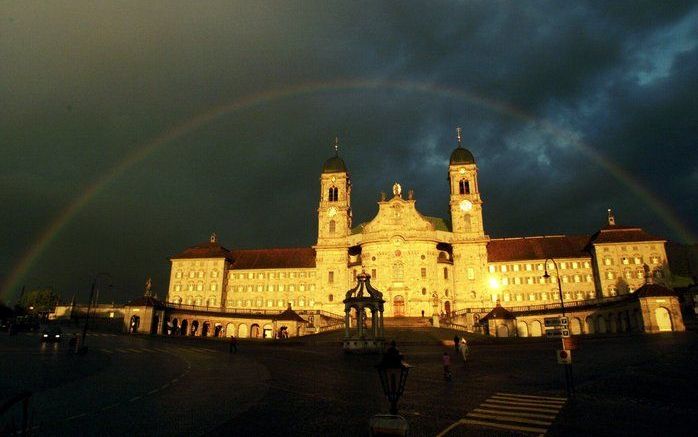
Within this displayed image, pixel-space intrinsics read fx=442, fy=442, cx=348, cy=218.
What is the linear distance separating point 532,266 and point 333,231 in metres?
42.0

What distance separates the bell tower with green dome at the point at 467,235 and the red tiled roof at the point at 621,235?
21232 mm

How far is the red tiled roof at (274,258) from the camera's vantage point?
10025cm

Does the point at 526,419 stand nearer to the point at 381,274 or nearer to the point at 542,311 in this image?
the point at 542,311

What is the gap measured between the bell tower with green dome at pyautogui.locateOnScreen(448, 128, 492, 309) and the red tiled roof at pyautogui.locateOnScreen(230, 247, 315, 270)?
32.2m

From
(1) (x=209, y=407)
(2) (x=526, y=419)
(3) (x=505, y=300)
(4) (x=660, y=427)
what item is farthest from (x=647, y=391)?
(3) (x=505, y=300)

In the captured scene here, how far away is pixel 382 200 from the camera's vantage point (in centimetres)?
9194

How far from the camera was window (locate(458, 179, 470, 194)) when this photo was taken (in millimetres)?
95062

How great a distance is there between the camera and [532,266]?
91375 millimetres

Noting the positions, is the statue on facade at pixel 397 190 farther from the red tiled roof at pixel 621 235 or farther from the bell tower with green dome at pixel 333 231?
the red tiled roof at pixel 621 235

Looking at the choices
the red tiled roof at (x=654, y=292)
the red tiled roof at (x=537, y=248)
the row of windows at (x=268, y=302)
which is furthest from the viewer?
the row of windows at (x=268, y=302)

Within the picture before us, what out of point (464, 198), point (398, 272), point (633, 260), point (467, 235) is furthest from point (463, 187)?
point (633, 260)

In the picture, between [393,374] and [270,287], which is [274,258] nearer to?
[270,287]

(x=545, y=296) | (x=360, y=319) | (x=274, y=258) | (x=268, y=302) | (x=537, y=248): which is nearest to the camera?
(x=360, y=319)

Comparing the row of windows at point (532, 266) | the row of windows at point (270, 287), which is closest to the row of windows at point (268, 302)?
the row of windows at point (270, 287)
